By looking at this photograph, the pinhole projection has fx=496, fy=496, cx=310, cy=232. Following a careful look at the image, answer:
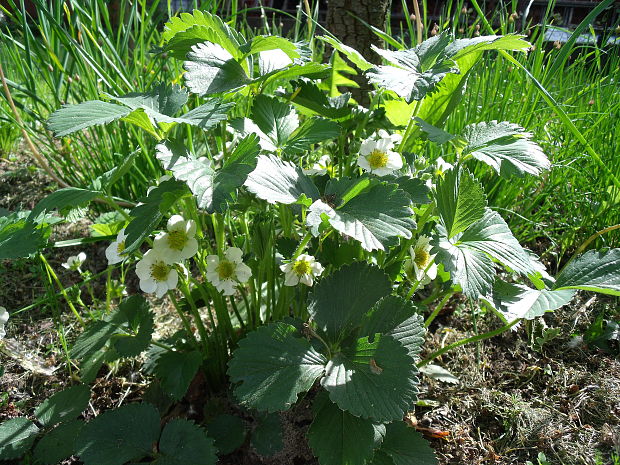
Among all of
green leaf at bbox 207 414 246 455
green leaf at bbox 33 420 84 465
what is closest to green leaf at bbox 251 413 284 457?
Result: green leaf at bbox 207 414 246 455

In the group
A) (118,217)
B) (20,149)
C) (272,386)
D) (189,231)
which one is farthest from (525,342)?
(20,149)

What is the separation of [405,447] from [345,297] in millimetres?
327

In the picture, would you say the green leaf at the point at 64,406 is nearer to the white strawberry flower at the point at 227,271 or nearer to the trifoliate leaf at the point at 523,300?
the white strawberry flower at the point at 227,271

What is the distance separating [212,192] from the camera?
0.71 meters

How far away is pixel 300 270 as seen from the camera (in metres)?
0.91

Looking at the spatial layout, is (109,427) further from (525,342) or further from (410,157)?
(525,342)

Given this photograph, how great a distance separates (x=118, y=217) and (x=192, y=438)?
54 centimetres

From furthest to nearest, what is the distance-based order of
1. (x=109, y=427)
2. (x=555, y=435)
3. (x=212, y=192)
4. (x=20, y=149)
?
(x=20, y=149) → (x=555, y=435) → (x=109, y=427) → (x=212, y=192)

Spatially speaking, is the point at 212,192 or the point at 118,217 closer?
the point at 212,192

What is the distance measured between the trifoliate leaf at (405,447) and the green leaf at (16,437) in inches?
28.6

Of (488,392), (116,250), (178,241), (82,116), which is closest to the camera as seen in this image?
(82,116)

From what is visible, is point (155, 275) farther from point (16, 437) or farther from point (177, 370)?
point (16, 437)

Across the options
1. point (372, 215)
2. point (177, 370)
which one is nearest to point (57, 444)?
point (177, 370)

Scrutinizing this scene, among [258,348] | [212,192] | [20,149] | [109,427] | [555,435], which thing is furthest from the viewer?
[20,149]
